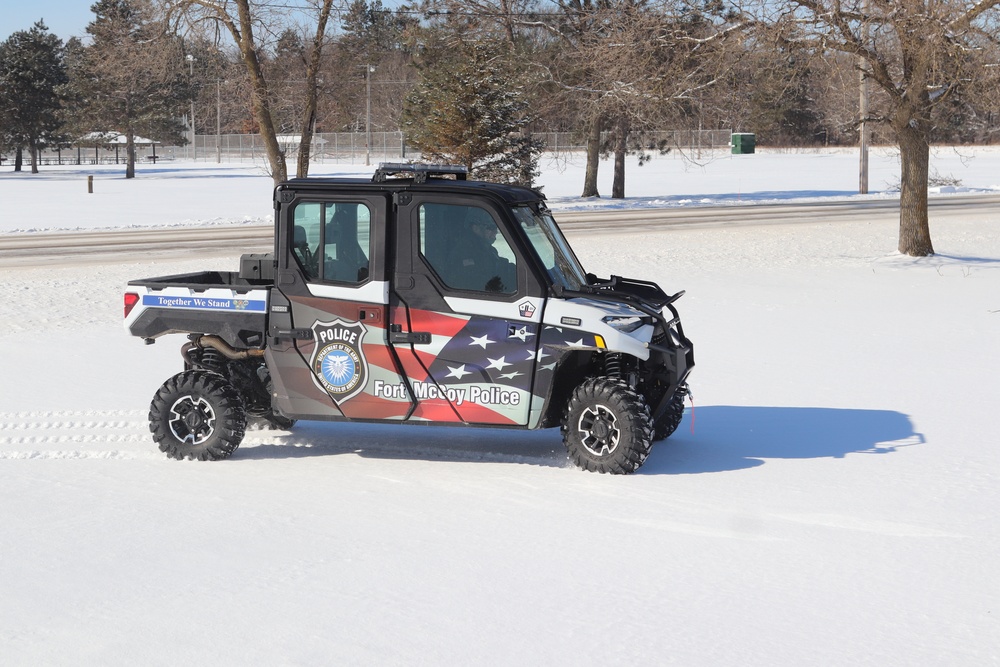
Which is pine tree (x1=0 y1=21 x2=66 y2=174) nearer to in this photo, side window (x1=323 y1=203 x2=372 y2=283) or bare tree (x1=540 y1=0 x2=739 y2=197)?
bare tree (x1=540 y1=0 x2=739 y2=197)

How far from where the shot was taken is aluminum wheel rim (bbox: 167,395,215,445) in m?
7.84

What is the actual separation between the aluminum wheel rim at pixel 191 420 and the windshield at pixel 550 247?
2434 millimetres

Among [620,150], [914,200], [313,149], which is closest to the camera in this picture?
[914,200]

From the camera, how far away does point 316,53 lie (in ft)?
88.6

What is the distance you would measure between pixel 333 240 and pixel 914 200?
17850 millimetres

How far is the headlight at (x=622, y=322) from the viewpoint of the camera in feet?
24.1

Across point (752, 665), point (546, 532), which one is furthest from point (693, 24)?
point (752, 665)

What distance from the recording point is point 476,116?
3441 cm

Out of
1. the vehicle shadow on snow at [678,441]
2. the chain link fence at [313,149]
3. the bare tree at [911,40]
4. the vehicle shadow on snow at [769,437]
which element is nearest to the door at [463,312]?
the vehicle shadow on snow at [678,441]

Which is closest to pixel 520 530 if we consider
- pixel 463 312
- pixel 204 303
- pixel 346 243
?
pixel 463 312

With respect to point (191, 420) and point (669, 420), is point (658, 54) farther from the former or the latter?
point (191, 420)

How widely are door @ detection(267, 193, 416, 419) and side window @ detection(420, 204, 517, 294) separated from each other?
12.2 inches

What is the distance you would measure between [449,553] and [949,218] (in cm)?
2930

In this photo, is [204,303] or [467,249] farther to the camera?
[204,303]
